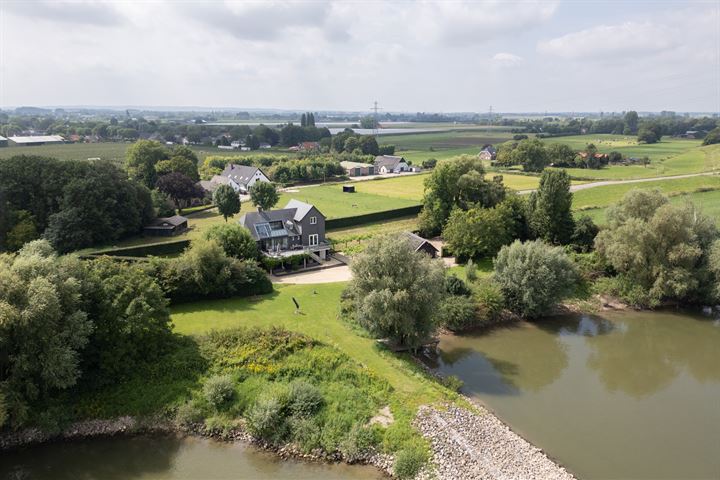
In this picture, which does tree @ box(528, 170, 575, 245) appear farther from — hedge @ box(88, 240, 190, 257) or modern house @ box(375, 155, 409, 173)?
modern house @ box(375, 155, 409, 173)

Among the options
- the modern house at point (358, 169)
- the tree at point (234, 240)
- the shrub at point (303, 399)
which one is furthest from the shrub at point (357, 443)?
the modern house at point (358, 169)

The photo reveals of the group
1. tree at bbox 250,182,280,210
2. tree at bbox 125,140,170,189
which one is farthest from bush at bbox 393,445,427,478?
tree at bbox 125,140,170,189

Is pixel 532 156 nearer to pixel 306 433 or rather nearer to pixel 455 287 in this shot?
pixel 455 287

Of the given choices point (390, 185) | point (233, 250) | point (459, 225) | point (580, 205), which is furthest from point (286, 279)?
point (390, 185)

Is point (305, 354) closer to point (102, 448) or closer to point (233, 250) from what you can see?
point (102, 448)

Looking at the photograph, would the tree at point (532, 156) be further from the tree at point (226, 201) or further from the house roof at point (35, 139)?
the house roof at point (35, 139)
